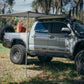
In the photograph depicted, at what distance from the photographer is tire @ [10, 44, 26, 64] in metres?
9.62

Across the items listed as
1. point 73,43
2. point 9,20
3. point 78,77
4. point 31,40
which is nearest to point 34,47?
point 31,40

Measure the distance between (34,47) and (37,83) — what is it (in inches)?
115

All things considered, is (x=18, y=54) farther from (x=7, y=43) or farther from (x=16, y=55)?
(x=7, y=43)

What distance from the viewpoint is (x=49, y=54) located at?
29.0 ft

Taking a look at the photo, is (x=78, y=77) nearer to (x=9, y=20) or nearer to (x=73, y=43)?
(x=73, y=43)

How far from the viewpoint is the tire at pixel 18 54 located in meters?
9.62

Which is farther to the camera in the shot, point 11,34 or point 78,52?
point 11,34

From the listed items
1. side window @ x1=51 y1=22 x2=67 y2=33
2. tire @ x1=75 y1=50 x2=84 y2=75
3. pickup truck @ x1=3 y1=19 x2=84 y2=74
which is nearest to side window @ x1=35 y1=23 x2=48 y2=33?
pickup truck @ x1=3 y1=19 x2=84 y2=74

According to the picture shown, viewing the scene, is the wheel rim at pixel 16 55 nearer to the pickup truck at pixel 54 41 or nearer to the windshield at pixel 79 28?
the pickup truck at pixel 54 41

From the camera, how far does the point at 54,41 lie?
8.66 meters

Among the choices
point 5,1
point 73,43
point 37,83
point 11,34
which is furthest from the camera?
point 5,1

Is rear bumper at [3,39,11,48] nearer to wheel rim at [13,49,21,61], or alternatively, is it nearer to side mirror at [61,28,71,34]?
wheel rim at [13,49,21,61]

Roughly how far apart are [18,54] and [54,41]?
2.07m

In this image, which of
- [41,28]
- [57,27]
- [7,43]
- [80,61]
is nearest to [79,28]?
[57,27]
